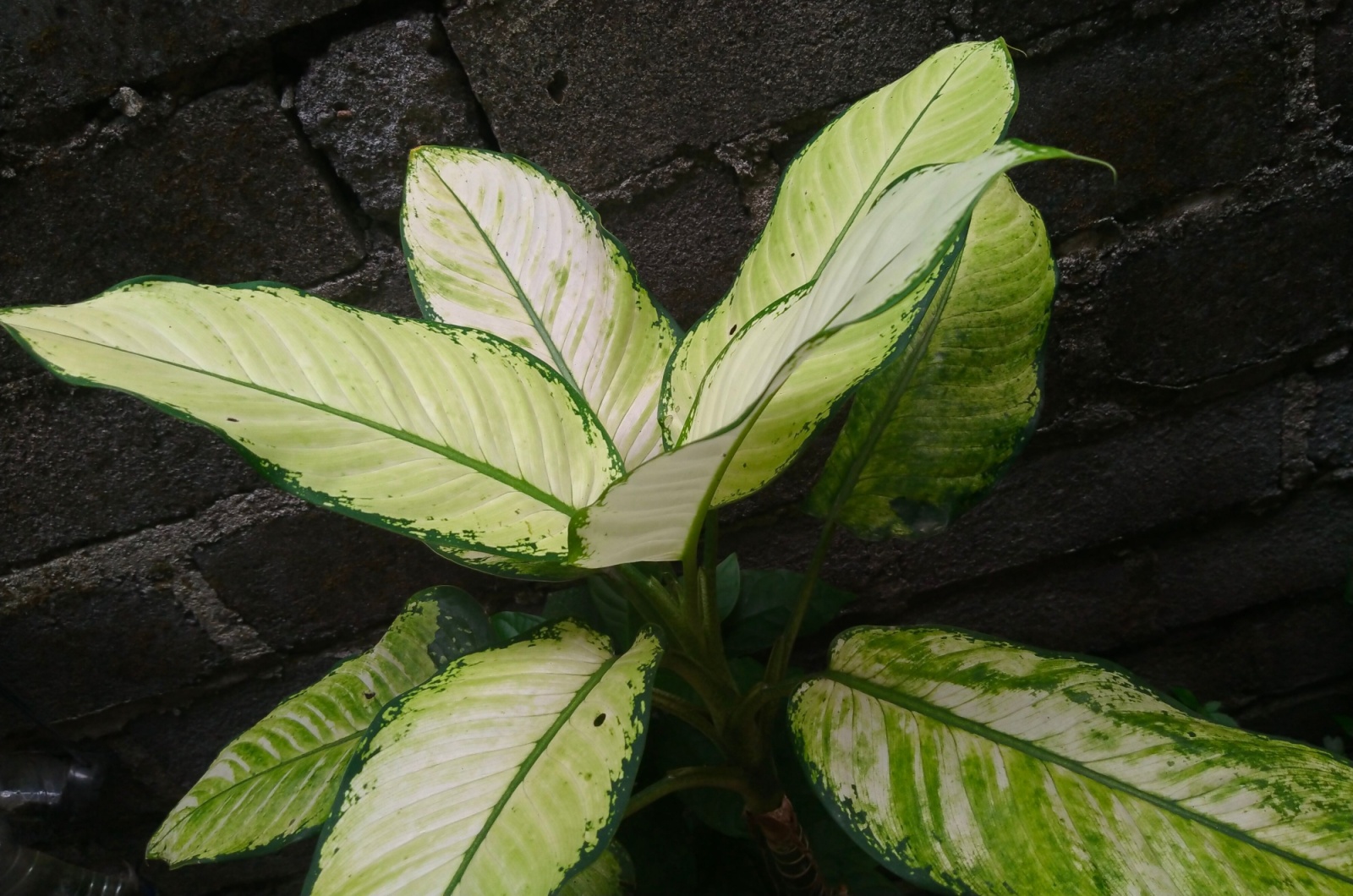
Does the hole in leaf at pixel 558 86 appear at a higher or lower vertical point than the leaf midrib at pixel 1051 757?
higher

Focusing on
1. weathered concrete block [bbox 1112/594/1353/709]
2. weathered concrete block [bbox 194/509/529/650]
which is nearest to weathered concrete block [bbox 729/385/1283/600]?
weathered concrete block [bbox 1112/594/1353/709]

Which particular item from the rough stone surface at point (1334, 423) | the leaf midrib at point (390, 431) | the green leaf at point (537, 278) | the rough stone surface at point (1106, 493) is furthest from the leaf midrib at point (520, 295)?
the rough stone surface at point (1334, 423)

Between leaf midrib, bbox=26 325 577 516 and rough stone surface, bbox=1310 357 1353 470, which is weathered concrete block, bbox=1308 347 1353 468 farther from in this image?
leaf midrib, bbox=26 325 577 516

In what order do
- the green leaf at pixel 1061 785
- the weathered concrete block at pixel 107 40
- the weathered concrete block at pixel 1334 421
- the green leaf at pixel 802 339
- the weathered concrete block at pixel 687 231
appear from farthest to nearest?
the weathered concrete block at pixel 1334 421 → the weathered concrete block at pixel 687 231 → the weathered concrete block at pixel 107 40 → the green leaf at pixel 1061 785 → the green leaf at pixel 802 339

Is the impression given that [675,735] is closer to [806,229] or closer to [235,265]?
[806,229]

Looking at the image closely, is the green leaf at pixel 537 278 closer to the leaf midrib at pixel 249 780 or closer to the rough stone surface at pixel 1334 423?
the leaf midrib at pixel 249 780

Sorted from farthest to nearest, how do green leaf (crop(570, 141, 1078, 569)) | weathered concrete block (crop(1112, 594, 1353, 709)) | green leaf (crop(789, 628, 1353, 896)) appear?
weathered concrete block (crop(1112, 594, 1353, 709)) → green leaf (crop(789, 628, 1353, 896)) → green leaf (crop(570, 141, 1078, 569))

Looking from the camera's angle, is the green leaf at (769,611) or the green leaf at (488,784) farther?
the green leaf at (769,611)

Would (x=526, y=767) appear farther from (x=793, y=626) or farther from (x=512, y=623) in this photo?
(x=512, y=623)
